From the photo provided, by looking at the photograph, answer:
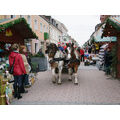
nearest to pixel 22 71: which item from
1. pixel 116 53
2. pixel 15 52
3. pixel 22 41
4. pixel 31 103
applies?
pixel 15 52

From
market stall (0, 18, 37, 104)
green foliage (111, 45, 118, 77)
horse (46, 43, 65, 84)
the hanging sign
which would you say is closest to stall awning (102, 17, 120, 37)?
green foliage (111, 45, 118, 77)

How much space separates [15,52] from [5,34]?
10.1 ft

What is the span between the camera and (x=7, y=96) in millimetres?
4680

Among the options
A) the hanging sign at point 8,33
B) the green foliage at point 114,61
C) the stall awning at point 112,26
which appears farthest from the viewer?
the green foliage at point 114,61

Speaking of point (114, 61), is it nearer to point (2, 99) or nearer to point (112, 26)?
point (112, 26)

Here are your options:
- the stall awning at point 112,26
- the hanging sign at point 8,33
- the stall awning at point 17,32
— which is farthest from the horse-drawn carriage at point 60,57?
the hanging sign at point 8,33

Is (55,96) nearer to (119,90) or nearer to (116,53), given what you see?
(119,90)

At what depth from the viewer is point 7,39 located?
8023 millimetres

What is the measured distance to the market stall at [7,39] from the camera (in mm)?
4878

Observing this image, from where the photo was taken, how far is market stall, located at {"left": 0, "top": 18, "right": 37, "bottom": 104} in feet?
16.0

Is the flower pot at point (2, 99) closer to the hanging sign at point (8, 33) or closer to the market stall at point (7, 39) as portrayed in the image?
the market stall at point (7, 39)

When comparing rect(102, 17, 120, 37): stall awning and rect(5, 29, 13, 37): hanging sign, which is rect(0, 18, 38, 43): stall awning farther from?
rect(102, 17, 120, 37): stall awning

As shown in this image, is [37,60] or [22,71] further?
[37,60]

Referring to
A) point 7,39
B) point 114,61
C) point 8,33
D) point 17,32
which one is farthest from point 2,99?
point 114,61
